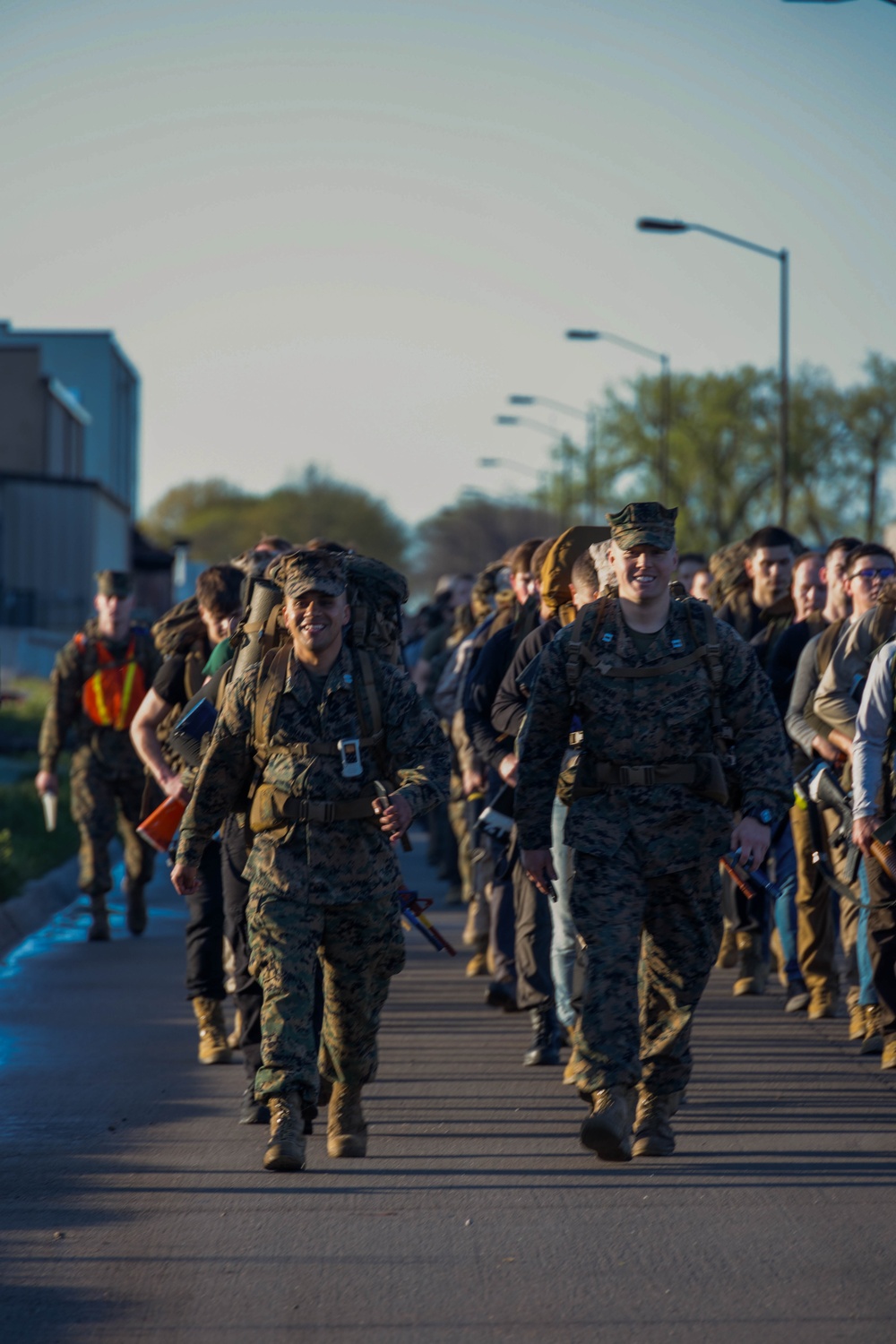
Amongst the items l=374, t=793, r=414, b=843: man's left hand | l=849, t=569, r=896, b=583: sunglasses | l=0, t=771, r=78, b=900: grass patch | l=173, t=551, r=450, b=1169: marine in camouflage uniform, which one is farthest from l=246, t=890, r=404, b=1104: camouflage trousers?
l=0, t=771, r=78, b=900: grass patch

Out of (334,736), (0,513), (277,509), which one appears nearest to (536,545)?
(334,736)

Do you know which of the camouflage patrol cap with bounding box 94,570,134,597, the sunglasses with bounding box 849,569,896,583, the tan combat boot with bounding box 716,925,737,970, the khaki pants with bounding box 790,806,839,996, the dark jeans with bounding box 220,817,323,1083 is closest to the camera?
the dark jeans with bounding box 220,817,323,1083

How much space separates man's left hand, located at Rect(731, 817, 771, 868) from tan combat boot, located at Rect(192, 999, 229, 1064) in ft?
9.24

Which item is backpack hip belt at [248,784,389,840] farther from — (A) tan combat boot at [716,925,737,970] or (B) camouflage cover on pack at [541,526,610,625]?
(A) tan combat boot at [716,925,737,970]

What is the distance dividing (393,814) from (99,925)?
669cm

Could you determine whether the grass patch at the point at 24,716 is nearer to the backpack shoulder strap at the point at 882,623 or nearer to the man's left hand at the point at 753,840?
the backpack shoulder strap at the point at 882,623

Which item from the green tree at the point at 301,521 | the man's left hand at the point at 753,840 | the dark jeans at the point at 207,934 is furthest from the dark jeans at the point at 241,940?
the green tree at the point at 301,521

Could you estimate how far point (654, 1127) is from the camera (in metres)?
6.30

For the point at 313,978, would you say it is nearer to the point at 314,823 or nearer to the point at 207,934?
the point at 314,823

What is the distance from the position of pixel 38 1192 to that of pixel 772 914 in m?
5.09

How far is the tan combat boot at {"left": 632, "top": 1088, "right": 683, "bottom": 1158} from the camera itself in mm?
6301

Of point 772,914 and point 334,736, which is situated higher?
point 334,736

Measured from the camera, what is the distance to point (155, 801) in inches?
409

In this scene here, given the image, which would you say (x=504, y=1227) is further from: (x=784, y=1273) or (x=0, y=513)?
(x=0, y=513)
